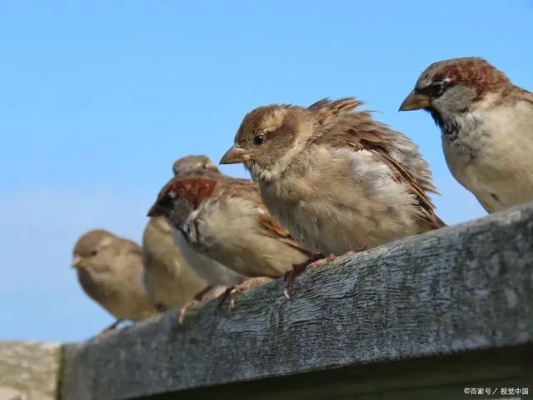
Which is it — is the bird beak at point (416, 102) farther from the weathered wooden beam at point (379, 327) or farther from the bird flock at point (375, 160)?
the weathered wooden beam at point (379, 327)

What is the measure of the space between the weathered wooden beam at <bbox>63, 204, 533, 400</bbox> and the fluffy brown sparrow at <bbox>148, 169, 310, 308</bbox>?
1.00 metres

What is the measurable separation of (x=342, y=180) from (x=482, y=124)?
0.54 metres

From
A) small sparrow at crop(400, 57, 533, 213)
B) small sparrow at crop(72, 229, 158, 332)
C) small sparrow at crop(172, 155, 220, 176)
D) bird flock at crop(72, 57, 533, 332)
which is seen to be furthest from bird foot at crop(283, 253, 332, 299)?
small sparrow at crop(72, 229, 158, 332)

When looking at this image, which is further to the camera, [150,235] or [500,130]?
[150,235]

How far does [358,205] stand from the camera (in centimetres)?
337

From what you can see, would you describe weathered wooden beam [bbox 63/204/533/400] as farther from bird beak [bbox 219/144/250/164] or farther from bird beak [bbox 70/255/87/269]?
bird beak [bbox 70/255/87/269]

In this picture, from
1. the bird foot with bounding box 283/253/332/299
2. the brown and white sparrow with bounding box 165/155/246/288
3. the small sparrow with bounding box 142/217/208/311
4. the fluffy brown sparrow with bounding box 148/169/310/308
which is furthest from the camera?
the small sparrow with bounding box 142/217/208/311

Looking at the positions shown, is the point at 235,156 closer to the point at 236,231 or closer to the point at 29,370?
the point at 236,231

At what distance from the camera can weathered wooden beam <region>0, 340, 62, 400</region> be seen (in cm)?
430

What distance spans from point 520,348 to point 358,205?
5.01 feet

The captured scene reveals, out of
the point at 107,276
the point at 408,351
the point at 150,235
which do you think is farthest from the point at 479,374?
the point at 107,276

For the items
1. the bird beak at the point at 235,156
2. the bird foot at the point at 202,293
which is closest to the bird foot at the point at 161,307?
the bird foot at the point at 202,293

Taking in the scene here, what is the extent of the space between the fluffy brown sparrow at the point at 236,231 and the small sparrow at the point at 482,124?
4.08ft

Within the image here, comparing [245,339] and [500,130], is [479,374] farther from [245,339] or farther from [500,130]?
[500,130]
